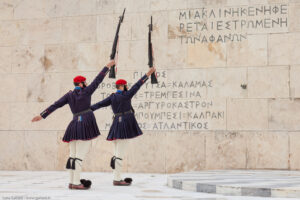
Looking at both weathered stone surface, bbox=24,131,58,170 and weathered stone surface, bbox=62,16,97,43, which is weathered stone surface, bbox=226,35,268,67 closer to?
weathered stone surface, bbox=62,16,97,43

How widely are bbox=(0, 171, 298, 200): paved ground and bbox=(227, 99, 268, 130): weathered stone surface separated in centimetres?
194

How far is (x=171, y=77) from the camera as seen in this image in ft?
37.8

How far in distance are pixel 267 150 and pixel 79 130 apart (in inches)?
181

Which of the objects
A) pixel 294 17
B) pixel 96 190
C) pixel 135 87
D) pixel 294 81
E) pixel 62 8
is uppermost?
pixel 62 8

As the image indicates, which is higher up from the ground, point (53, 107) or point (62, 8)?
point (62, 8)

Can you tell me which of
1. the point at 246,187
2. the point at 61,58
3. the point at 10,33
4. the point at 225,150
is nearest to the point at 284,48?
the point at 225,150

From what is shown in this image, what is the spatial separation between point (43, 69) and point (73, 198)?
6.26 meters

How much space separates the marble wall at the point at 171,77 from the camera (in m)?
10.9

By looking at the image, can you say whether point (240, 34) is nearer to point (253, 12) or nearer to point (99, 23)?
point (253, 12)

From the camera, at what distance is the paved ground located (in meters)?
6.73

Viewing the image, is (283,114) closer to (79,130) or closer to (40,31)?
(79,130)

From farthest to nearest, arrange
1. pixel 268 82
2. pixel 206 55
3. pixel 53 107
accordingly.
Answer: pixel 206 55 → pixel 268 82 → pixel 53 107

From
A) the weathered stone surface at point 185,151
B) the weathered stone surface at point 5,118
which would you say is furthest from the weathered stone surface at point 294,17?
the weathered stone surface at point 5,118

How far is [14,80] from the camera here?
12391mm
